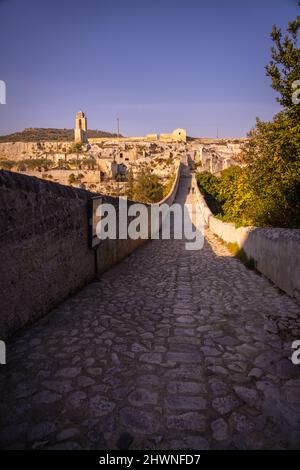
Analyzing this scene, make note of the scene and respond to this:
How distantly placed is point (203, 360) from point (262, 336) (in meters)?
1.03

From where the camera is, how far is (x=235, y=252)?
1000 cm

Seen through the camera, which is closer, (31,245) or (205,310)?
(31,245)

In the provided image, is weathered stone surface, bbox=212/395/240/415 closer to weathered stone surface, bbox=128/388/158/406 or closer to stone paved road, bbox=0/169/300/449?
stone paved road, bbox=0/169/300/449

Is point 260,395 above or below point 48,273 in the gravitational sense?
below

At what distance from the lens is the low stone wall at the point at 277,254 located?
16.5ft

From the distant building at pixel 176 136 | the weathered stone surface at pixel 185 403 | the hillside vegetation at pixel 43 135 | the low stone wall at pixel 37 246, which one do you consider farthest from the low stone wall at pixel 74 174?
the hillside vegetation at pixel 43 135

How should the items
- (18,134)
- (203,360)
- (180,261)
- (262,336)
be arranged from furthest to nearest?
(18,134) → (180,261) → (262,336) → (203,360)

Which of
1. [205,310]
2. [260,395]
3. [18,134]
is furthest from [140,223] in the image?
[18,134]

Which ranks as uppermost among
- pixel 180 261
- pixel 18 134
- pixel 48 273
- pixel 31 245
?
pixel 18 134

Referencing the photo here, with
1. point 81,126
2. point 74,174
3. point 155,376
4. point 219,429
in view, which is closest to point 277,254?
point 155,376

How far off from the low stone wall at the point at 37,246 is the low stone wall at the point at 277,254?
385 cm

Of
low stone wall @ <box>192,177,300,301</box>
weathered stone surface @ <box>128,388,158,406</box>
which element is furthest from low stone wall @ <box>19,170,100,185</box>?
weathered stone surface @ <box>128,388,158,406</box>

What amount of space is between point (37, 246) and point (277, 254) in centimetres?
456

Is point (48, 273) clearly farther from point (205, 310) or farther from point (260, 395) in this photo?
point (260, 395)
